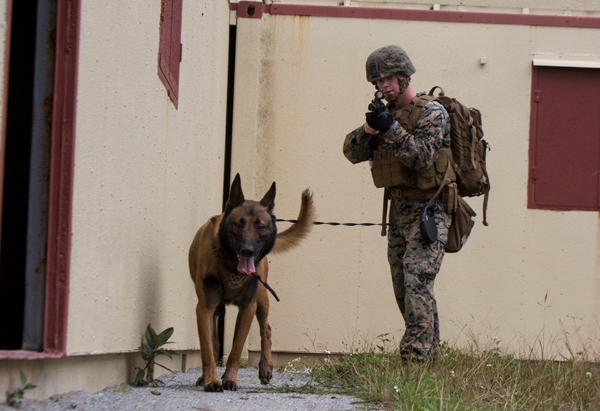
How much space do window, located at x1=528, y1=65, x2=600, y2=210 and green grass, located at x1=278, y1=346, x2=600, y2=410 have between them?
108 inches

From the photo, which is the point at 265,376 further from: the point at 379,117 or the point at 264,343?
the point at 379,117

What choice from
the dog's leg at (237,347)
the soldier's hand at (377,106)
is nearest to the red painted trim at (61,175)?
the dog's leg at (237,347)

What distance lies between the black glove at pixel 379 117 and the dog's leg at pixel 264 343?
63.1 inches

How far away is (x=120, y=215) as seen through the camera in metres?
3.39

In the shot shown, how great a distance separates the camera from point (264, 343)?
16.4 feet

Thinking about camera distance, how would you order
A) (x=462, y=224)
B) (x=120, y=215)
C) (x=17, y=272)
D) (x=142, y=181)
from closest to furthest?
(x=17, y=272), (x=120, y=215), (x=142, y=181), (x=462, y=224)

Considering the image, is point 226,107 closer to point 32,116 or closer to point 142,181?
point 142,181

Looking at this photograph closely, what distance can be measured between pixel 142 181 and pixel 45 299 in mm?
1351

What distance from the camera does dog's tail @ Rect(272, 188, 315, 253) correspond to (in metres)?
4.77

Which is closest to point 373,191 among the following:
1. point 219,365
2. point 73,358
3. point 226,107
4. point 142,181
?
point 226,107

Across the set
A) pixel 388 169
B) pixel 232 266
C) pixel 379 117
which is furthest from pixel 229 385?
pixel 379 117

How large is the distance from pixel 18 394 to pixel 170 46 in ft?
9.18

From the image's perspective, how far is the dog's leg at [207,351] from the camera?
400 centimetres

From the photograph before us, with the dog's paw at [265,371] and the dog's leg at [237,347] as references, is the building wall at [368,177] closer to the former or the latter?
the dog's paw at [265,371]
